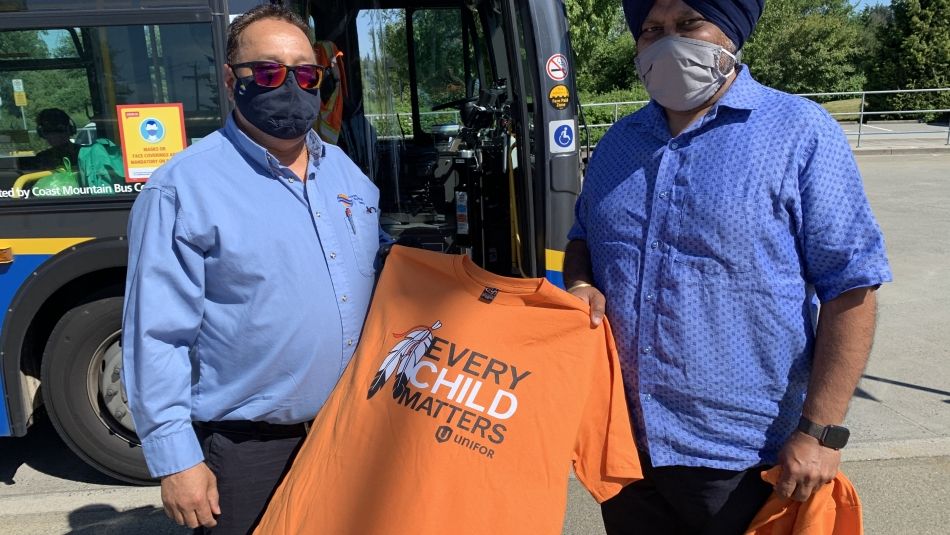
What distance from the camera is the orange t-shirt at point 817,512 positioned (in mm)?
1626

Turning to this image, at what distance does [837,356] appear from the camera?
5.13 ft

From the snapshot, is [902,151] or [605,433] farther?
[902,151]

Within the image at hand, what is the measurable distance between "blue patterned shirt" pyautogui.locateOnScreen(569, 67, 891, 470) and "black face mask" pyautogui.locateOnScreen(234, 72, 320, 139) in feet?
2.70

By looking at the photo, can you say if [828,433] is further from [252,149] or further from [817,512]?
[252,149]

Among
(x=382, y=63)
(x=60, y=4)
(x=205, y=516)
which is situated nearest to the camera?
(x=205, y=516)

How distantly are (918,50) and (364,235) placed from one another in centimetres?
2846

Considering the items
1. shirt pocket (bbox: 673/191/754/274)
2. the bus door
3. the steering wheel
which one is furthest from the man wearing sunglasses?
the steering wheel

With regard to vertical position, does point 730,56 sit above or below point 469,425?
above

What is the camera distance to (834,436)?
5.14 ft

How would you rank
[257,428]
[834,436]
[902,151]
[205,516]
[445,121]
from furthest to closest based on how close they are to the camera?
1. [902,151]
2. [445,121]
3. [257,428]
4. [205,516]
5. [834,436]

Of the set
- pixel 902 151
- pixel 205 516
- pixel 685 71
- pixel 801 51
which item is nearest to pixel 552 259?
pixel 685 71

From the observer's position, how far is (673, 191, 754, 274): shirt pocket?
5.20 feet

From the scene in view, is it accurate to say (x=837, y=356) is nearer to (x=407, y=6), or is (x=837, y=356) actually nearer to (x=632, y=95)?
(x=407, y=6)

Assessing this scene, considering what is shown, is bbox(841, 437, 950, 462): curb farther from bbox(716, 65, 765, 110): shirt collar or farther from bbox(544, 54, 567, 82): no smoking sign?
bbox(716, 65, 765, 110): shirt collar
